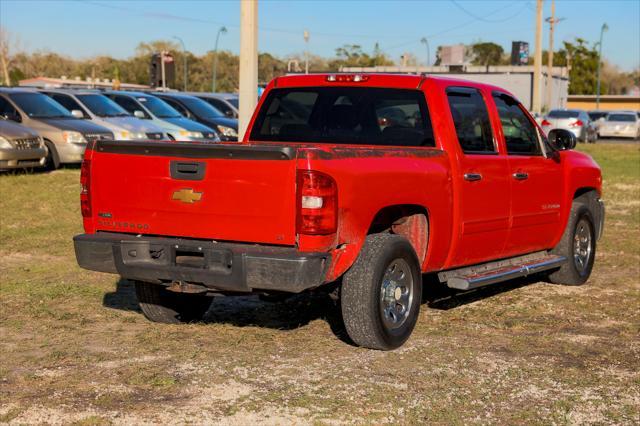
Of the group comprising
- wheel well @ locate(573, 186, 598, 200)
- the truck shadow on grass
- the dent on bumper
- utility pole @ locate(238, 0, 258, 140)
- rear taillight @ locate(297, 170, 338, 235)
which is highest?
utility pole @ locate(238, 0, 258, 140)

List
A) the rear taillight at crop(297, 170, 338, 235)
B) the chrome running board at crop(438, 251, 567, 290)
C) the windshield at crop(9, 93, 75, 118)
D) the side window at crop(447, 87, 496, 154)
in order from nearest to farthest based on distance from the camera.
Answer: the rear taillight at crop(297, 170, 338, 235), the chrome running board at crop(438, 251, 567, 290), the side window at crop(447, 87, 496, 154), the windshield at crop(9, 93, 75, 118)

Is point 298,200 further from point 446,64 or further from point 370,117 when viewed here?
point 446,64

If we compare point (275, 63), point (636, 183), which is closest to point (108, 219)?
point (636, 183)

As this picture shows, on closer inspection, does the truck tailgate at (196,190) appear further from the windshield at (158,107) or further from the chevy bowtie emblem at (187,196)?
the windshield at (158,107)

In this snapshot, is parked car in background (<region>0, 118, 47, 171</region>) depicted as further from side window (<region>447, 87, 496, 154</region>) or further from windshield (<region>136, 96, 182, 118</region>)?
side window (<region>447, 87, 496, 154</region>)

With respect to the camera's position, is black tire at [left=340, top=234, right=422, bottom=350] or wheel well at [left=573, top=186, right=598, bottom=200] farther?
wheel well at [left=573, top=186, right=598, bottom=200]

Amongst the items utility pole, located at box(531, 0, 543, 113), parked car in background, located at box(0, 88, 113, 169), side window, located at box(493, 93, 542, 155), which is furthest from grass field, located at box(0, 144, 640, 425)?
utility pole, located at box(531, 0, 543, 113)

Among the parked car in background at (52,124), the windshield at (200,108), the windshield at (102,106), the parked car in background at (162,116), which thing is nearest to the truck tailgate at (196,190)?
the parked car in background at (52,124)

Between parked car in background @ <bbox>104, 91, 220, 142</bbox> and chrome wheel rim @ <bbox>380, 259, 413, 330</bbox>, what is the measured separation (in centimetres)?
1530

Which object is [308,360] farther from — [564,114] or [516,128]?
[564,114]

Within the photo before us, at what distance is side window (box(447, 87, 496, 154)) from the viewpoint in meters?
7.67

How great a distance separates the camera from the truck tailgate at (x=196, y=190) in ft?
19.5

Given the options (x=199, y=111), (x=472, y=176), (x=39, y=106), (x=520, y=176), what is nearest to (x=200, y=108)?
(x=199, y=111)

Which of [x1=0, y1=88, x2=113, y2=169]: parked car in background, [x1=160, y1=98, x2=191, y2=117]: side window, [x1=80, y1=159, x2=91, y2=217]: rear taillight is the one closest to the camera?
[x1=80, y1=159, x2=91, y2=217]: rear taillight
